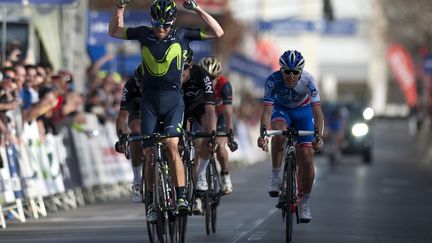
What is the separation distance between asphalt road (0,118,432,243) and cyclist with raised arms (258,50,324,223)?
0.65 m

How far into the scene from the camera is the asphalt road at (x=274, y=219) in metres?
16.3

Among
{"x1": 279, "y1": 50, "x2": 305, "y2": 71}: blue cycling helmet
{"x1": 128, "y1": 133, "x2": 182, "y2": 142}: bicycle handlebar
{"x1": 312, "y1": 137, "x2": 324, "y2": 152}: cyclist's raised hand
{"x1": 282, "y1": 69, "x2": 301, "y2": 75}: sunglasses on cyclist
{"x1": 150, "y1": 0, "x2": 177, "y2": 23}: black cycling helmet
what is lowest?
{"x1": 312, "y1": 137, "x2": 324, "y2": 152}: cyclist's raised hand

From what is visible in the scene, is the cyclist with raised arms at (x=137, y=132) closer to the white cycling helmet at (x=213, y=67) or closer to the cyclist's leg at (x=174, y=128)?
the cyclist's leg at (x=174, y=128)

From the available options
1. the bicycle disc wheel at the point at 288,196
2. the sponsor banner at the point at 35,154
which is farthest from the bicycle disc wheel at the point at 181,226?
the sponsor banner at the point at 35,154

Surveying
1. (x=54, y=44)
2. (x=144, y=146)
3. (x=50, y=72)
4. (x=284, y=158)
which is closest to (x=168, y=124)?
(x=144, y=146)

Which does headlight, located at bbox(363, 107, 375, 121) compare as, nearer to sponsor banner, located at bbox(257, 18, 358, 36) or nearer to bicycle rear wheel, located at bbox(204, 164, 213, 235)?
sponsor banner, located at bbox(257, 18, 358, 36)

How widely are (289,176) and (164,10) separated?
8.08 ft

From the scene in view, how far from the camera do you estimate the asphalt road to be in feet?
53.5

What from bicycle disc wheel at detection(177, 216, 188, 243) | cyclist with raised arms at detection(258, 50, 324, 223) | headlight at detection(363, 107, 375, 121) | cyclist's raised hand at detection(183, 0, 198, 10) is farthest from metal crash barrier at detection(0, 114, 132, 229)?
headlight at detection(363, 107, 375, 121)

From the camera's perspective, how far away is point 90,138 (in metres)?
23.9

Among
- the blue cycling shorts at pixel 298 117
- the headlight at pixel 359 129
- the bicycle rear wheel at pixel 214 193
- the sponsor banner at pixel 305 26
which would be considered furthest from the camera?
the sponsor banner at pixel 305 26

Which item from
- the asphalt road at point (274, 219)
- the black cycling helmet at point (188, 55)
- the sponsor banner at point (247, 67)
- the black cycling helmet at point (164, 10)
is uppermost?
the sponsor banner at point (247, 67)

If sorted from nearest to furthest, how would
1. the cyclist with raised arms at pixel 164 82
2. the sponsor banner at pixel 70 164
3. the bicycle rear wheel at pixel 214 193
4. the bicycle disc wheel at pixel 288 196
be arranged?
the cyclist with raised arms at pixel 164 82 < the bicycle disc wheel at pixel 288 196 < the bicycle rear wheel at pixel 214 193 < the sponsor banner at pixel 70 164

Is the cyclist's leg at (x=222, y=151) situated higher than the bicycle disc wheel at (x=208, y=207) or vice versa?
the cyclist's leg at (x=222, y=151)
